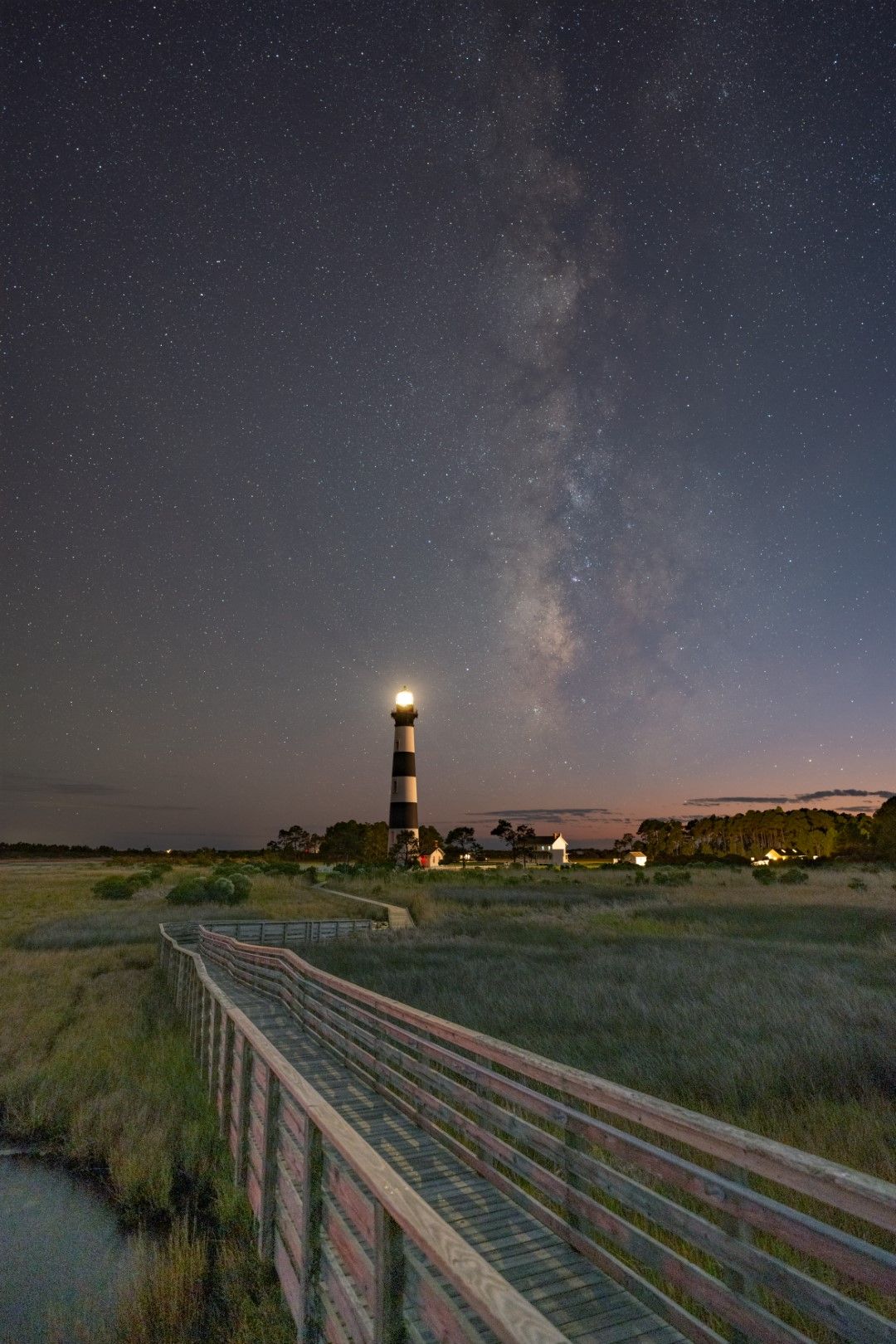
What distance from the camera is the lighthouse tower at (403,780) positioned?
232ft

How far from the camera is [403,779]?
71062mm

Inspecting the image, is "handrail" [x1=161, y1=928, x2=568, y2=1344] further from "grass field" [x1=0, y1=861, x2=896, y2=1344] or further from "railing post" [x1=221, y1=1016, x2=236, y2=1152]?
"railing post" [x1=221, y1=1016, x2=236, y2=1152]

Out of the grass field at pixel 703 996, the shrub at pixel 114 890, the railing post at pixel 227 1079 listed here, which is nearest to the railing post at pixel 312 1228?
the railing post at pixel 227 1079

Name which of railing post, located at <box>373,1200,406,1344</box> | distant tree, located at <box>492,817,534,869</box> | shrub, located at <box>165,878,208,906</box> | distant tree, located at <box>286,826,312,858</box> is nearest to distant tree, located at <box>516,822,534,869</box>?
distant tree, located at <box>492,817,534,869</box>

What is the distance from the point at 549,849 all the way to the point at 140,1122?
133 meters

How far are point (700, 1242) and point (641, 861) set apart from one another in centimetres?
13461

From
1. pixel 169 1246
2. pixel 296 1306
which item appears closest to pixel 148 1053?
pixel 169 1246

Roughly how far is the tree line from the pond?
104 m

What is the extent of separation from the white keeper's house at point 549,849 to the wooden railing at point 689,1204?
127833mm

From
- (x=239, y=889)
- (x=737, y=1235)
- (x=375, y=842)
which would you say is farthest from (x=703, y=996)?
(x=375, y=842)

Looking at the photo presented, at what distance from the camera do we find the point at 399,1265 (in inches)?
132

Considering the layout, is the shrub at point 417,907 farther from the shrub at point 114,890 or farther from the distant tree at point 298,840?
the distant tree at point 298,840

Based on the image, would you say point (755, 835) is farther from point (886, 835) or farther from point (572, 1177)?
point (572, 1177)

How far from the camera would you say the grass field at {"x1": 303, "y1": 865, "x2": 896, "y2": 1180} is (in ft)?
31.7
